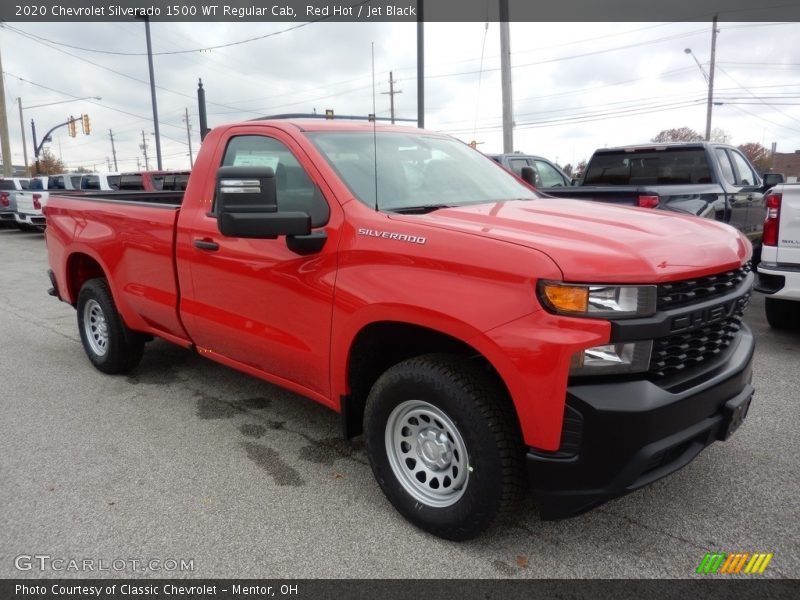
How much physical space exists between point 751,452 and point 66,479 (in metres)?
3.83

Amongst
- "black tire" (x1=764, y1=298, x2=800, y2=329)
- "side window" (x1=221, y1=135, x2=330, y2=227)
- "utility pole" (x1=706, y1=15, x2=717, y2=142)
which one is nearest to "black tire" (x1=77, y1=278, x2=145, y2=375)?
"side window" (x1=221, y1=135, x2=330, y2=227)

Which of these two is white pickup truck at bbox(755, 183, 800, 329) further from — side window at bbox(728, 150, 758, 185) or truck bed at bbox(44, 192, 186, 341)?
truck bed at bbox(44, 192, 186, 341)

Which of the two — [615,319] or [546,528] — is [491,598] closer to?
[546,528]

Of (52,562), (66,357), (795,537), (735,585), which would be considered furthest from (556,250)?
(66,357)

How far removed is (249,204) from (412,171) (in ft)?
3.51

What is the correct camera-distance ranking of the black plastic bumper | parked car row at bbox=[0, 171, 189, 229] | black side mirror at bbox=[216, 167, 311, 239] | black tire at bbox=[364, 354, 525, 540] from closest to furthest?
the black plastic bumper, black tire at bbox=[364, 354, 525, 540], black side mirror at bbox=[216, 167, 311, 239], parked car row at bbox=[0, 171, 189, 229]

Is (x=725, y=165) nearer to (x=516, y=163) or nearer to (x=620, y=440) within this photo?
(x=516, y=163)

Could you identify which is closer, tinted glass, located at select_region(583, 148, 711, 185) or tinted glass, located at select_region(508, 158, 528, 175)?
tinted glass, located at select_region(583, 148, 711, 185)

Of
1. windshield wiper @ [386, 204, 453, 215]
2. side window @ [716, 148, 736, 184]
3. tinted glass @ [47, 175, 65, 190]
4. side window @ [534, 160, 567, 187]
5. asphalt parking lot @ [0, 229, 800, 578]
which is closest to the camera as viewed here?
asphalt parking lot @ [0, 229, 800, 578]

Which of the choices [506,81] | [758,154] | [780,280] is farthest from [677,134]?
[780,280]

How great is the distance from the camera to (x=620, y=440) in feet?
7.30

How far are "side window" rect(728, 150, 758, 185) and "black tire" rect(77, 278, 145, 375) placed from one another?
24.2 ft

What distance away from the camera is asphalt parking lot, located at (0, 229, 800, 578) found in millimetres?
2641

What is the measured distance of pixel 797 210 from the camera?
16.8ft
